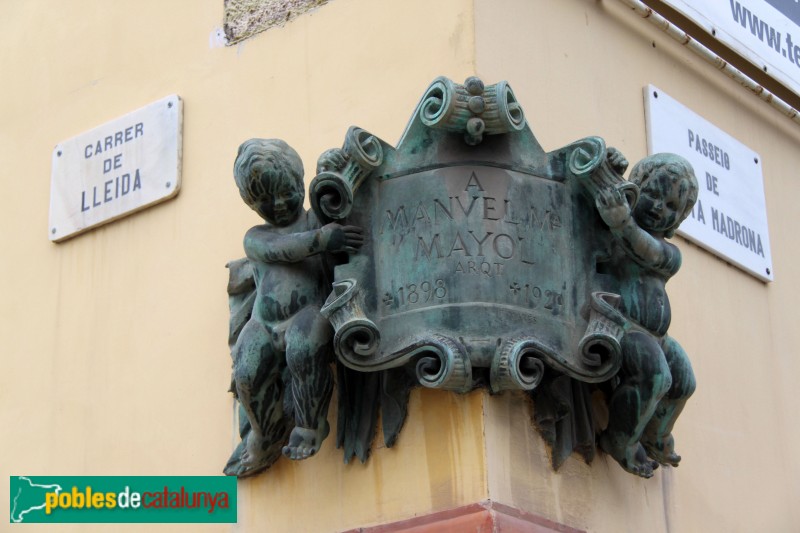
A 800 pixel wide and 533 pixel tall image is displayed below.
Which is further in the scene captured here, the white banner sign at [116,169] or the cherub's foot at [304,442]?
the white banner sign at [116,169]

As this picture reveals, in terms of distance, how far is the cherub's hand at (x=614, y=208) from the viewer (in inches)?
214

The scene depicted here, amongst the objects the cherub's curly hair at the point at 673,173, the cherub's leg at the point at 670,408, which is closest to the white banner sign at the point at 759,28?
the cherub's curly hair at the point at 673,173

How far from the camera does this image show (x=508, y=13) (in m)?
5.96

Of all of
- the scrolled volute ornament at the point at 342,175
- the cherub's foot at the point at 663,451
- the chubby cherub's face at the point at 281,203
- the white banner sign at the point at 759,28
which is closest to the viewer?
the scrolled volute ornament at the point at 342,175

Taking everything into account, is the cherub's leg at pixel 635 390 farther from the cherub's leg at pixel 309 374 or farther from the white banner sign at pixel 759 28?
the white banner sign at pixel 759 28

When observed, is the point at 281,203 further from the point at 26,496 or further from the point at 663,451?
the point at 26,496

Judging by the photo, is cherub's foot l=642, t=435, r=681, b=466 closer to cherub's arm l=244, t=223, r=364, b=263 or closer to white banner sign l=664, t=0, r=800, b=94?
cherub's arm l=244, t=223, r=364, b=263

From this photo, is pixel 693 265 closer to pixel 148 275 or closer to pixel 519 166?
pixel 519 166

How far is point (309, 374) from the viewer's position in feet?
17.7

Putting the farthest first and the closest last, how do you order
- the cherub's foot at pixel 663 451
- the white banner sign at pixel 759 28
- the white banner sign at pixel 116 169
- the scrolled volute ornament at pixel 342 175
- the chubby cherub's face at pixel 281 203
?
the white banner sign at pixel 759 28 < the white banner sign at pixel 116 169 < the cherub's foot at pixel 663 451 < the chubby cherub's face at pixel 281 203 < the scrolled volute ornament at pixel 342 175

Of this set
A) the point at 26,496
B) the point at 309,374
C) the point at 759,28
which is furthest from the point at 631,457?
the point at 759,28

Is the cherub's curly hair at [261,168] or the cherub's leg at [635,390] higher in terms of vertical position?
the cherub's curly hair at [261,168]

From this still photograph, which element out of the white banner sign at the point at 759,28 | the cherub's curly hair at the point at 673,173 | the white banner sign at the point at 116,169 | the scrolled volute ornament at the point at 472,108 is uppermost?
the white banner sign at the point at 759,28

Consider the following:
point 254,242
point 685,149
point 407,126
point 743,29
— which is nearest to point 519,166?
point 407,126
